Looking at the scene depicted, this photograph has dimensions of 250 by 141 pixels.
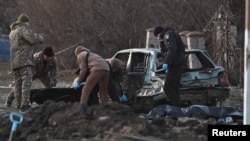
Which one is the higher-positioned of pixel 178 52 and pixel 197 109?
pixel 178 52

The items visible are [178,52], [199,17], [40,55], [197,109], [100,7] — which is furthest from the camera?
[100,7]

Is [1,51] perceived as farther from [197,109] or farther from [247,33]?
[247,33]

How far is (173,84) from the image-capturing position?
11562 millimetres

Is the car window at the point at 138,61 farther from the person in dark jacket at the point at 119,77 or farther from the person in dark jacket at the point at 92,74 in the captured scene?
the person in dark jacket at the point at 92,74

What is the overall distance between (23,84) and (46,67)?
109 centimetres

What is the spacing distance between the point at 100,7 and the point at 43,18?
138 inches

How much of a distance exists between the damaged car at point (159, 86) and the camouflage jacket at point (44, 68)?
0.64 m

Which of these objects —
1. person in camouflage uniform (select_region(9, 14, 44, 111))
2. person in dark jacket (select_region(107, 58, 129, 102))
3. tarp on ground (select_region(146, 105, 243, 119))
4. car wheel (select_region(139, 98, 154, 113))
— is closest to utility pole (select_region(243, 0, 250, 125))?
tarp on ground (select_region(146, 105, 243, 119))

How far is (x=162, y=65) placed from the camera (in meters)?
12.1

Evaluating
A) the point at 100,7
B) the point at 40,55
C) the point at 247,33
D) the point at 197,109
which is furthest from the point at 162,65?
the point at 100,7

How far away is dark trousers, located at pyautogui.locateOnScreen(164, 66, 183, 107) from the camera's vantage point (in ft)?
37.6

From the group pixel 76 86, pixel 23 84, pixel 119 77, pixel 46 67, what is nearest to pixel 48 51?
pixel 46 67

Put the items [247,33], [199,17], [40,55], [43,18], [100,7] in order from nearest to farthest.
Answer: [247,33] → [40,55] → [199,17] → [100,7] → [43,18]

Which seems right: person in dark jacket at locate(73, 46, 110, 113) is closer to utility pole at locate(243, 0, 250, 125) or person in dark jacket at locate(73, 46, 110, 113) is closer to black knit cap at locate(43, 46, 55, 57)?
black knit cap at locate(43, 46, 55, 57)
